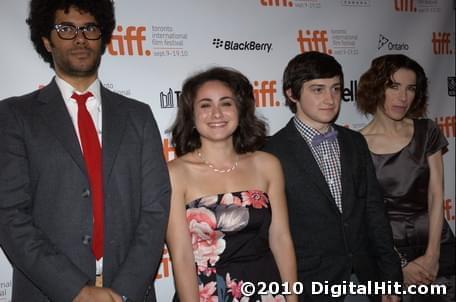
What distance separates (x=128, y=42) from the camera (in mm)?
2760

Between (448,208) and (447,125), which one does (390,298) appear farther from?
(447,125)

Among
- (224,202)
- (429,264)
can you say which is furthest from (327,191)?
(429,264)

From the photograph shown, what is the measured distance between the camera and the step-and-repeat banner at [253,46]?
2.59m

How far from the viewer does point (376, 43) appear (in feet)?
11.3

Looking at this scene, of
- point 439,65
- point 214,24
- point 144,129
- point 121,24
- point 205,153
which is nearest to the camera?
point 144,129

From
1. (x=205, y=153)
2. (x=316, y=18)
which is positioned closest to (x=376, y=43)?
(x=316, y=18)

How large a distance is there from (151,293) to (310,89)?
129cm

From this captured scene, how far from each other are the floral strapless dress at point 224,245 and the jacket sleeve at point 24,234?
55 centimetres

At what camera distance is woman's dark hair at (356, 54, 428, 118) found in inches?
119

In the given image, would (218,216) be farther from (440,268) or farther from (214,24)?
(440,268)

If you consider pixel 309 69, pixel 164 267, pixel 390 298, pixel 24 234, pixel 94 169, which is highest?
pixel 309 69

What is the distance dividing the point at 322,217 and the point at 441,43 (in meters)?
1.93

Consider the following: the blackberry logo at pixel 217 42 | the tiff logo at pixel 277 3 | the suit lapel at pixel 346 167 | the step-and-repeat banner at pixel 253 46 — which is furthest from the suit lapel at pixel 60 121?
the tiff logo at pixel 277 3

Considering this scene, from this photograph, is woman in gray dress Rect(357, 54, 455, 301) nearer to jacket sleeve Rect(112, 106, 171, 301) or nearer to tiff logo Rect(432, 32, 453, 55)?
tiff logo Rect(432, 32, 453, 55)
